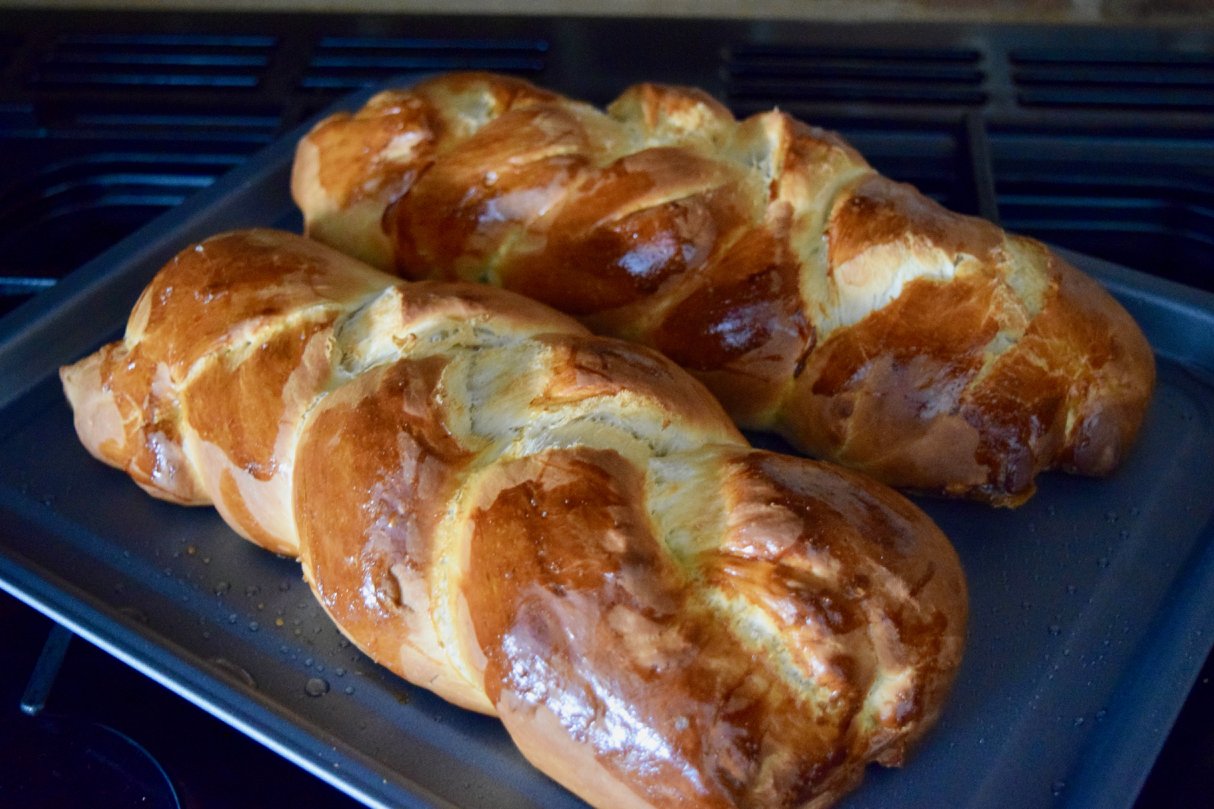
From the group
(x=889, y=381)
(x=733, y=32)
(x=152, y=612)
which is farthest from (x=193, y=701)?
(x=733, y=32)

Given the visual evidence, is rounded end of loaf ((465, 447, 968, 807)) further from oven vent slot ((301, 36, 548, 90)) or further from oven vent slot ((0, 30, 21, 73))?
oven vent slot ((0, 30, 21, 73))

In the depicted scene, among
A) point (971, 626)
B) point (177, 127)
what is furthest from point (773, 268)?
point (177, 127)

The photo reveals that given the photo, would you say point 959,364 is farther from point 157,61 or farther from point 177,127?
point 157,61

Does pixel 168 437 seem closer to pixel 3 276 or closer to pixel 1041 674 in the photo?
pixel 3 276

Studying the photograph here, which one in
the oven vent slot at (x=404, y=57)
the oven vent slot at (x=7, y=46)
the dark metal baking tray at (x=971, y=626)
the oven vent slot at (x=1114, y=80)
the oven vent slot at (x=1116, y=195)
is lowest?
the dark metal baking tray at (x=971, y=626)

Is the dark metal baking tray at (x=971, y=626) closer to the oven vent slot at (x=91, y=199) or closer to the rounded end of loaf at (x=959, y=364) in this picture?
the rounded end of loaf at (x=959, y=364)

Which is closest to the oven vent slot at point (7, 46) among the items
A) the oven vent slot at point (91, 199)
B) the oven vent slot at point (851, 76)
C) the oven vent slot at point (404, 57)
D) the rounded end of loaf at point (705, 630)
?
the oven vent slot at point (91, 199)
